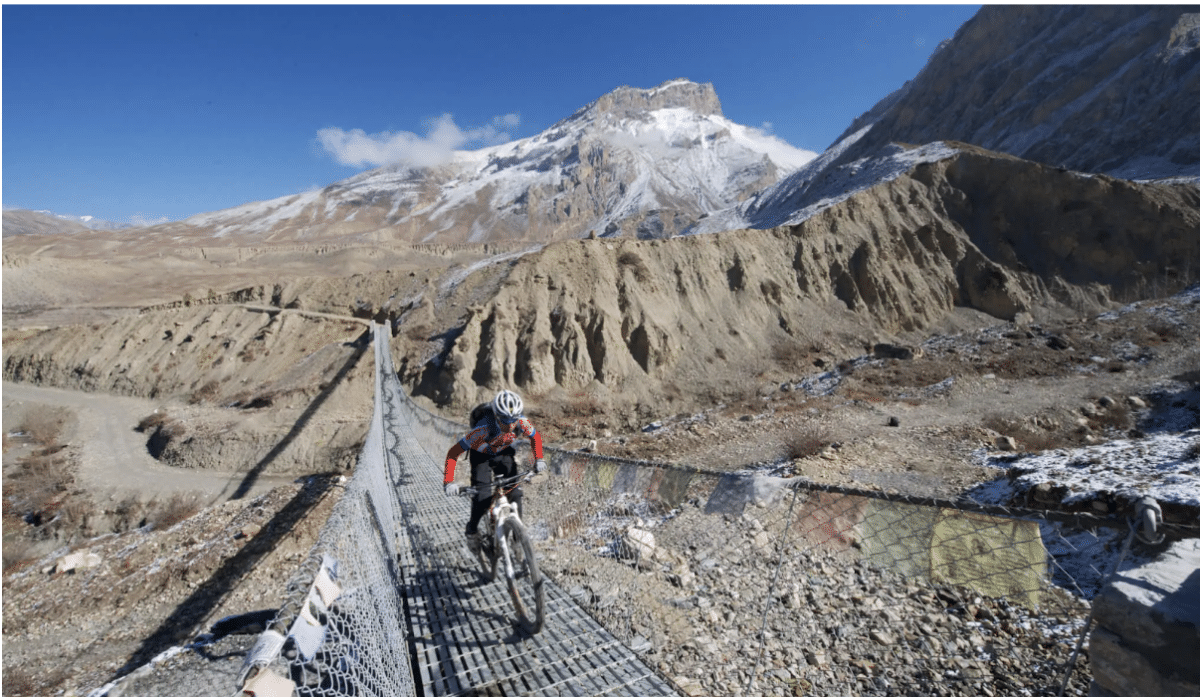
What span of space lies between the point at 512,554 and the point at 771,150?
18441 centimetres

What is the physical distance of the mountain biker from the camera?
15.1ft

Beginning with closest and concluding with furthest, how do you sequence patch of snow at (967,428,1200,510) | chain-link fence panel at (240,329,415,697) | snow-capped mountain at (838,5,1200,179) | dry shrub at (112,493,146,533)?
1. chain-link fence panel at (240,329,415,697)
2. patch of snow at (967,428,1200,510)
3. dry shrub at (112,493,146,533)
4. snow-capped mountain at (838,5,1200,179)

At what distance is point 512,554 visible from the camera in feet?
14.4

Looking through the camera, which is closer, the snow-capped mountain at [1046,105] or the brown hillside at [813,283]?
the brown hillside at [813,283]

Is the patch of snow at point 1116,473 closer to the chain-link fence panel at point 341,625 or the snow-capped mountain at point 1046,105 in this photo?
the chain-link fence panel at point 341,625

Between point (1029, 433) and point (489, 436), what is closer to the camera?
point (489, 436)

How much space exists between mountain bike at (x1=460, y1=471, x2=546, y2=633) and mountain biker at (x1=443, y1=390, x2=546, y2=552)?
0.31 feet

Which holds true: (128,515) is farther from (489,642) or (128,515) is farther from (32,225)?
(32,225)

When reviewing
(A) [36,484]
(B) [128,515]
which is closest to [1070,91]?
(B) [128,515]

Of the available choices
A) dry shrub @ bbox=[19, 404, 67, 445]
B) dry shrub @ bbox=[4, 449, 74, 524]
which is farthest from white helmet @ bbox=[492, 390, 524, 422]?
dry shrub @ bbox=[19, 404, 67, 445]

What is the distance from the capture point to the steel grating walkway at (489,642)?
11.4 ft

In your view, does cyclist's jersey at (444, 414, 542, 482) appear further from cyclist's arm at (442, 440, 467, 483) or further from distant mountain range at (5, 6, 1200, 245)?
distant mountain range at (5, 6, 1200, 245)

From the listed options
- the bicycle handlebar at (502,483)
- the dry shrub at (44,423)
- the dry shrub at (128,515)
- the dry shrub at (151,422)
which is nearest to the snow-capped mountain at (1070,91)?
the bicycle handlebar at (502,483)

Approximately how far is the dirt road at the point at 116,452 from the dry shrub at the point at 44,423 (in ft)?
1.49
